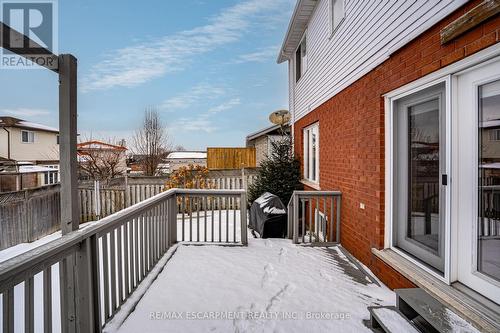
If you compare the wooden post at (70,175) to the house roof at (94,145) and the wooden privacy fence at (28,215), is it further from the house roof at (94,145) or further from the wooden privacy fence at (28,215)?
the house roof at (94,145)

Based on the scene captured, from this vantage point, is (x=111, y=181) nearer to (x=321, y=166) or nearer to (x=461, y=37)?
(x=321, y=166)

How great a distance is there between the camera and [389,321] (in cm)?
229

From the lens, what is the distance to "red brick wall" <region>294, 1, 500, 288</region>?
232 cm

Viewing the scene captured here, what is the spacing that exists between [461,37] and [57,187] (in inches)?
369

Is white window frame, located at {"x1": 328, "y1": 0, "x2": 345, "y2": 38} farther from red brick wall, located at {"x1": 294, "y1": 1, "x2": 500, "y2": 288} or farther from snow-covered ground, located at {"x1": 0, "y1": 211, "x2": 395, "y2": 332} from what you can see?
snow-covered ground, located at {"x1": 0, "y1": 211, "x2": 395, "y2": 332}

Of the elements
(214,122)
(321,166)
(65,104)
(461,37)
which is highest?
(214,122)

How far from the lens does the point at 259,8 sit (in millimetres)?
10453

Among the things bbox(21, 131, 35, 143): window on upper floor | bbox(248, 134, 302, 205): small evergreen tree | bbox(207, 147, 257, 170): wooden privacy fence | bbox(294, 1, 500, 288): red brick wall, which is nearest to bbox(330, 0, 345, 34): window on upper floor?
bbox(294, 1, 500, 288): red brick wall

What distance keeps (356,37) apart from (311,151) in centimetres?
353

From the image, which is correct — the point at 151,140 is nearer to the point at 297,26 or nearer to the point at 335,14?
the point at 297,26

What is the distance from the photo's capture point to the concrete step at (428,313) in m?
1.97

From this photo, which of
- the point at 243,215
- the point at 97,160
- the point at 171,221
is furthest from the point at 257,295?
the point at 97,160

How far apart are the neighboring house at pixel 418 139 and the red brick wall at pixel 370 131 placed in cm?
1

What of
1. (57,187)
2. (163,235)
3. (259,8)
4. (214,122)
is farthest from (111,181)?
(214,122)
